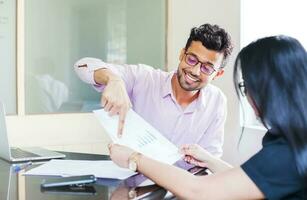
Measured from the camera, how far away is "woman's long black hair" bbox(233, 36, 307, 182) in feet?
3.27

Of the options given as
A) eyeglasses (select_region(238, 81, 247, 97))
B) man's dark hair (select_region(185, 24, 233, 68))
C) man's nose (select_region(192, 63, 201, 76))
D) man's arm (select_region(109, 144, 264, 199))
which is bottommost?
man's arm (select_region(109, 144, 264, 199))

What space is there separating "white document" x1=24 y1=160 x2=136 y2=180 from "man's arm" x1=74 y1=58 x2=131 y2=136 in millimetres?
132

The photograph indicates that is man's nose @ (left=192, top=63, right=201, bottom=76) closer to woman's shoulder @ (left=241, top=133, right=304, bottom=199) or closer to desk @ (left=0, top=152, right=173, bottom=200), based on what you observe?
desk @ (left=0, top=152, right=173, bottom=200)

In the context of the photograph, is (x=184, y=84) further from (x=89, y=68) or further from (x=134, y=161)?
(x=134, y=161)

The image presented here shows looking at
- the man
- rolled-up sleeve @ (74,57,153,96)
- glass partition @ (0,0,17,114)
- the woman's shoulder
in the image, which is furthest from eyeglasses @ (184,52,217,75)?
glass partition @ (0,0,17,114)

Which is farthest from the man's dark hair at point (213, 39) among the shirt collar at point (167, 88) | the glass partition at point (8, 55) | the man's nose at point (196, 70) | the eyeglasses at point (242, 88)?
the glass partition at point (8, 55)

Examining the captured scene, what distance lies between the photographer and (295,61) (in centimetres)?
102

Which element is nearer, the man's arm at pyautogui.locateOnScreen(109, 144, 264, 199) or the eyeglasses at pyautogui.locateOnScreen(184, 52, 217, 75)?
the man's arm at pyautogui.locateOnScreen(109, 144, 264, 199)

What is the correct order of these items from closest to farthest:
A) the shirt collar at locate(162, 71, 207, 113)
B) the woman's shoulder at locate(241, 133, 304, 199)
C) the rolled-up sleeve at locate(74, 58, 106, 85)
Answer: the woman's shoulder at locate(241, 133, 304, 199)
the rolled-up sleeve at locate(74, 58, 106, 85)
the shirt collar at locate(162, 71, 207, 113)

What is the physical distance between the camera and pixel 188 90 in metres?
1.93

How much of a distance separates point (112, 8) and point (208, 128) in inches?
48.1

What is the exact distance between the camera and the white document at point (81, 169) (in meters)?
1.30

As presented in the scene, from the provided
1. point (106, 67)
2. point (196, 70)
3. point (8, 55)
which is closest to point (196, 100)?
point (196, 70)

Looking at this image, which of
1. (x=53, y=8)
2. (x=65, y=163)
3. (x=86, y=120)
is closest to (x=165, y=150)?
(x=65, y=163)
